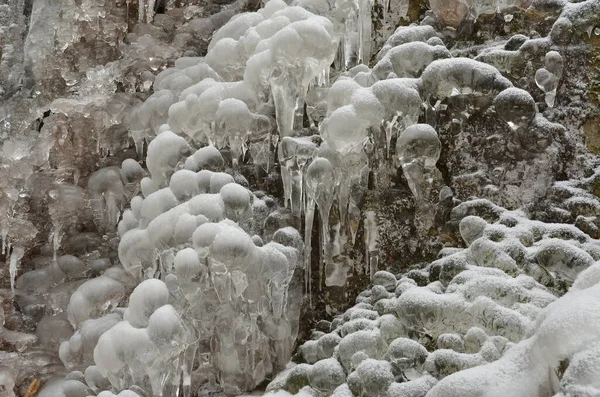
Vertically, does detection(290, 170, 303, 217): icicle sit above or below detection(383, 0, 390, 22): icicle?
below

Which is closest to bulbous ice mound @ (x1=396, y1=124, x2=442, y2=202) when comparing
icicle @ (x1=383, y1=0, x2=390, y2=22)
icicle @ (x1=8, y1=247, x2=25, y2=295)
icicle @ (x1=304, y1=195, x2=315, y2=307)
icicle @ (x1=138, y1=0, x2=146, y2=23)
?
icicle @ (x1=304, y1=195, x2=315, y2=307)

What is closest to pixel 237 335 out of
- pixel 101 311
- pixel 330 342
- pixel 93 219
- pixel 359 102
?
pixel 330 342

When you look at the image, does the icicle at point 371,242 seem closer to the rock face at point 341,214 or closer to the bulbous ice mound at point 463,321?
the rock face at point 341,214

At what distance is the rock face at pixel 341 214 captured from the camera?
4098 mm

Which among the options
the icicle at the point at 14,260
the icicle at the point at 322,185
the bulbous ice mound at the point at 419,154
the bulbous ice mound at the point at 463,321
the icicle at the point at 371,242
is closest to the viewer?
the bulbous ice mound at the point at 463,321

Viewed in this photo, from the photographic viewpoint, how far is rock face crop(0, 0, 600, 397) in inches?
161

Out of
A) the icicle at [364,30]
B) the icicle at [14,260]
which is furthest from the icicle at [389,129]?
the icicle at [14,260]

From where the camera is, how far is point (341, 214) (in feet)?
16.7

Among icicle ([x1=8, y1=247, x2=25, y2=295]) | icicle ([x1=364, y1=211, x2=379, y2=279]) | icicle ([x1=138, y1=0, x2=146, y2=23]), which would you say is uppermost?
icicle ([x1=138, y1=0, x2=146, y2=23])

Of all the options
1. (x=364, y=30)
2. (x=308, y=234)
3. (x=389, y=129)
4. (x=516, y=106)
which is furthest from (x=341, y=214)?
(x=364, y=30)

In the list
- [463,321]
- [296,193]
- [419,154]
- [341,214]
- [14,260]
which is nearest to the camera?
[463,321]

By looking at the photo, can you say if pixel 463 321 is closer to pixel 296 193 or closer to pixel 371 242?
pixel 371 242

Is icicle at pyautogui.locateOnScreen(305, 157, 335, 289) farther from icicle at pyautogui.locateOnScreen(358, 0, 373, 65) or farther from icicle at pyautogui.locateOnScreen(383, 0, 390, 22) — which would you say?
icicle at pyautogui.locateOnScreen(383, 0, 390, 22)

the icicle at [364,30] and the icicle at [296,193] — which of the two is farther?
the icicle at [364,30]
